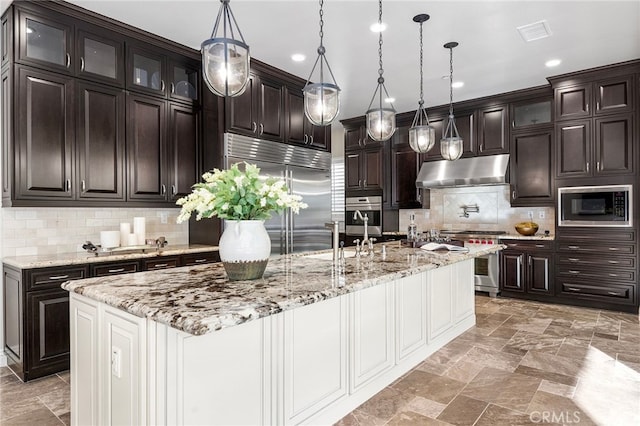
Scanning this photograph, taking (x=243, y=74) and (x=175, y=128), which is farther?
(x=175, y=128)

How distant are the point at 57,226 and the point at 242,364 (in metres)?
2.68

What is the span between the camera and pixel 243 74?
6.95ft

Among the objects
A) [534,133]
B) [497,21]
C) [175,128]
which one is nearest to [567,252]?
[534,133]

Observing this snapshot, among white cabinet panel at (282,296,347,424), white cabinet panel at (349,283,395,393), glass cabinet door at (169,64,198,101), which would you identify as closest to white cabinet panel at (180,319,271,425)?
white cabinet panel at (282,296,347,424)

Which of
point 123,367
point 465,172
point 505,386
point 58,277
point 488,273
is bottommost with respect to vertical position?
point 505,386

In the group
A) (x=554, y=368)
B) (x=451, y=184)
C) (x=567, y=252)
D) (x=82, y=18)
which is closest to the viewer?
(x=554, y=368)

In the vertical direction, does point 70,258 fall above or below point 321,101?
below

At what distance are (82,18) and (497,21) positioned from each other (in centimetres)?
348

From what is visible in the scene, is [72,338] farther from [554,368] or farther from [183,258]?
[554,368]

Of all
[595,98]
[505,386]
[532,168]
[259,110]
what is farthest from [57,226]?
[595,98]

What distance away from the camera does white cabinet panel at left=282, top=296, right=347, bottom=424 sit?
193cm

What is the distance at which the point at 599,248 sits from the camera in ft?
15.1

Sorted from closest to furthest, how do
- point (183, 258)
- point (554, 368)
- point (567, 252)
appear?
1. point (554, 368)
2. point (183, 258)
3. point (567, 252)

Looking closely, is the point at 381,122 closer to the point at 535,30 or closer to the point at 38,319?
the point at 535,30
